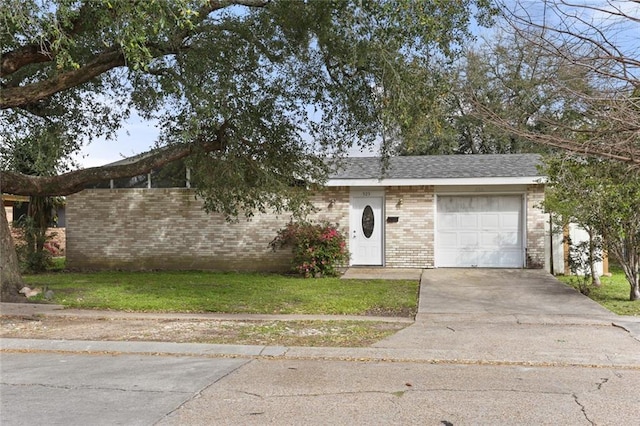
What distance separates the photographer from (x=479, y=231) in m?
17.9

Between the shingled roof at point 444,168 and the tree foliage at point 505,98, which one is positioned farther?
the shingled roof at point 444,168

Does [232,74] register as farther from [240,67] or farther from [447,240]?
[447,240]

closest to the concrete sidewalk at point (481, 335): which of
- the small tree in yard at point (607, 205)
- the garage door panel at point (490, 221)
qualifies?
the small tree in yard at point (607, 205)

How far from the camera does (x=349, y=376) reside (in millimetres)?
6664

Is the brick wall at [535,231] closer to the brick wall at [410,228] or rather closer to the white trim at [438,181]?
the white trim at [438,181]

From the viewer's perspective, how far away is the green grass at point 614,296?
442 inches

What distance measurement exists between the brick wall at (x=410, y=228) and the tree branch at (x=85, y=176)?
7.19m

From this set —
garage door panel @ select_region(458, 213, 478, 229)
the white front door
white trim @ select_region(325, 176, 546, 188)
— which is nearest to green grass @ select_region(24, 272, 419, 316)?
the white front door

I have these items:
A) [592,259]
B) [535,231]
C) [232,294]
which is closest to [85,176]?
[232,294]

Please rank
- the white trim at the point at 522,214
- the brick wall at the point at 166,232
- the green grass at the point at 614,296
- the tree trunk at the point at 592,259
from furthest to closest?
the brick wall at the point at 166,232 → the white trim at the point at 522,214 → the tree trunk at the point at 592,259 → the green grass at the point at 614,296

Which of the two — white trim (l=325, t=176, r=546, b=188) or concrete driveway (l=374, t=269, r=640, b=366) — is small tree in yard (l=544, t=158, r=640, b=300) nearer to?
concrete driveway (l=374, t=269, r=640, b=366)

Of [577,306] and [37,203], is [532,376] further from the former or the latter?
[37,203]

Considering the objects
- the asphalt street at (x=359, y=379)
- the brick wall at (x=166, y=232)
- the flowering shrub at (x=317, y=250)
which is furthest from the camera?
the brick wall at (x=166, y=232)

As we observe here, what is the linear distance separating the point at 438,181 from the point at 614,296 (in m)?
5.85
